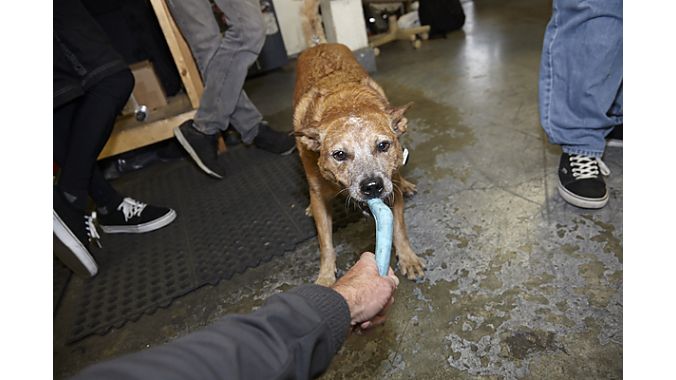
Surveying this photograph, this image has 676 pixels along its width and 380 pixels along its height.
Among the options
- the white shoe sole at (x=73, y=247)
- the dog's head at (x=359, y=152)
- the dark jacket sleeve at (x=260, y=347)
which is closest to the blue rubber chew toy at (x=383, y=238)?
the dog's head at (x=359, y=152)

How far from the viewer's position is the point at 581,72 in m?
1.95

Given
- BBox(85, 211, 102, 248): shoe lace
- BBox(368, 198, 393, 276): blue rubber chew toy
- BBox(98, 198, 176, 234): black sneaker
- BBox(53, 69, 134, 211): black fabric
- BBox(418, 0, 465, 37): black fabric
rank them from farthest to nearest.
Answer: BBox(418, 0, 465, 37): black fabric < BBox(98, 198, 176, 234): black sneaker < BBox(85, 211, 102, 248): shoe lace < BBox(53, 69, 134, 211): black fabric < BBox(368, 198, 393, 276): blue rubber chew toy

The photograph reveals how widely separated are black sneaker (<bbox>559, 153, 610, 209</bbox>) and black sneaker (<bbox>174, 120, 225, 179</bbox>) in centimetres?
236

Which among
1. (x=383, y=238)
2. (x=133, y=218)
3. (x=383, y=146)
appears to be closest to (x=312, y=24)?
(x=133, y=218)

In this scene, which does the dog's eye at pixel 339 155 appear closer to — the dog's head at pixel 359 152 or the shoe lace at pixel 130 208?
the dog's head at pixel 359 152

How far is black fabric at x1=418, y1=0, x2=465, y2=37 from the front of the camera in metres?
5.77

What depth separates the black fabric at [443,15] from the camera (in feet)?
18.9

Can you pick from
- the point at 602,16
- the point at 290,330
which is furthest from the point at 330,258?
the point at 602,16

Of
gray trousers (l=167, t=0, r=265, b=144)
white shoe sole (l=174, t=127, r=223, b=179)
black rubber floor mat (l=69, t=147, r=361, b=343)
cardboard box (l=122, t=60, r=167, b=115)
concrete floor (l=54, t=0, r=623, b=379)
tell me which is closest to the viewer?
concrete floor (l=54, t=0, r=623, b=379)

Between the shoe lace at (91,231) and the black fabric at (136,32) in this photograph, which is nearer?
the shoe lace at (91,231)

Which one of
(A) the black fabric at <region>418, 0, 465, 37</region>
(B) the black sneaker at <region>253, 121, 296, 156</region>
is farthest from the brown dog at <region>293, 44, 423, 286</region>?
(A) the black fabric at <region>418, 0, 465, 37</region>

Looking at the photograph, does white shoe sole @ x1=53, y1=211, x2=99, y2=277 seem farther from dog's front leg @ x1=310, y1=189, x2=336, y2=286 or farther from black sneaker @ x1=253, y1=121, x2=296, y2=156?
black sneaker @ x1=253, y1=121, x2=296, y2=156

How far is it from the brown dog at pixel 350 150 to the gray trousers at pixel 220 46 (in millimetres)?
929

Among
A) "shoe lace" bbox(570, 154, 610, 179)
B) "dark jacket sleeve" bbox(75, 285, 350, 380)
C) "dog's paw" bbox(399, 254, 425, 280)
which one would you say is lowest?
"dog's paw" bbox(399, 254, 425, 280)
